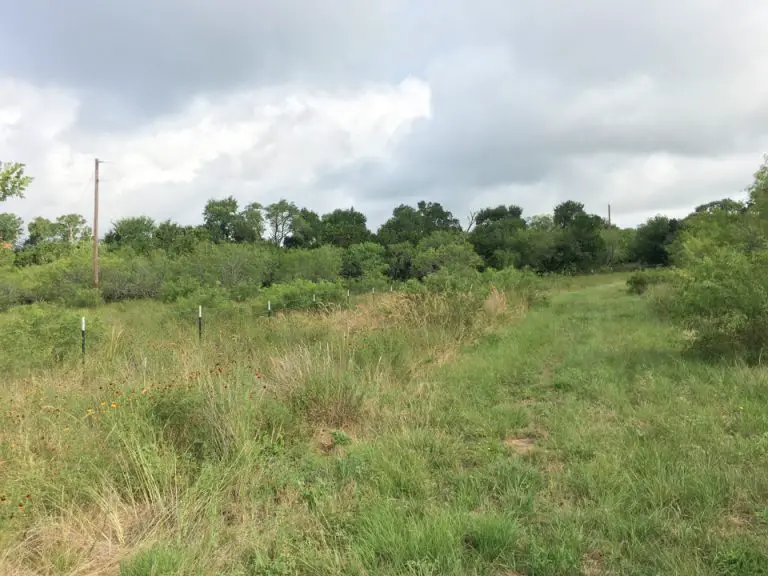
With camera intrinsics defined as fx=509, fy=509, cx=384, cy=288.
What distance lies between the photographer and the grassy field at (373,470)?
319 cm

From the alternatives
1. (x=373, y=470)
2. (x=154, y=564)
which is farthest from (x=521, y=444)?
(x=154, y=564)

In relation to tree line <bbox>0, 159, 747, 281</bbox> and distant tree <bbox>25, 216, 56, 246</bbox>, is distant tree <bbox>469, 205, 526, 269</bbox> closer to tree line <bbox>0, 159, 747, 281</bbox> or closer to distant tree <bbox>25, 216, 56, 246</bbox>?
tree line <bbox>0, 159, 747, 281</bbox>

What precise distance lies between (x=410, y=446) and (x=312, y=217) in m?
71.5

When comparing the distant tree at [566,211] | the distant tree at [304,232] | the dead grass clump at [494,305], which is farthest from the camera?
the distant tree at [566,211]

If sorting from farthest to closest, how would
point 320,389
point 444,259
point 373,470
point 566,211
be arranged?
point 566,211
point 444,259
point 320,389
point 373,470

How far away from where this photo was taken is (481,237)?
64875 millimetres

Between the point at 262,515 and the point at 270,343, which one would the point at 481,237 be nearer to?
the point at 270,343

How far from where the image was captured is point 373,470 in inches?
174

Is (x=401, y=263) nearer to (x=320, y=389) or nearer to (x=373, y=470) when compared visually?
(x=320, y=389)

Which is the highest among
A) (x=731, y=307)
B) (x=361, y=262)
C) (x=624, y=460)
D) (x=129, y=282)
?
(x=361, y=262)

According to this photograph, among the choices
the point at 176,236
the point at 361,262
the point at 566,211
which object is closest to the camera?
the point at 361,262

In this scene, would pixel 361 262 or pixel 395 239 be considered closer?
pixel 361 262

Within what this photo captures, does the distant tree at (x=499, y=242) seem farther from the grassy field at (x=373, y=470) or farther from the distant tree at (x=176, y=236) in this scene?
the grassy field at (x=373, y=470)

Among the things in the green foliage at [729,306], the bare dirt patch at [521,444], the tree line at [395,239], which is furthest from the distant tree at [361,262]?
the bare dirt patch at [521,444]
